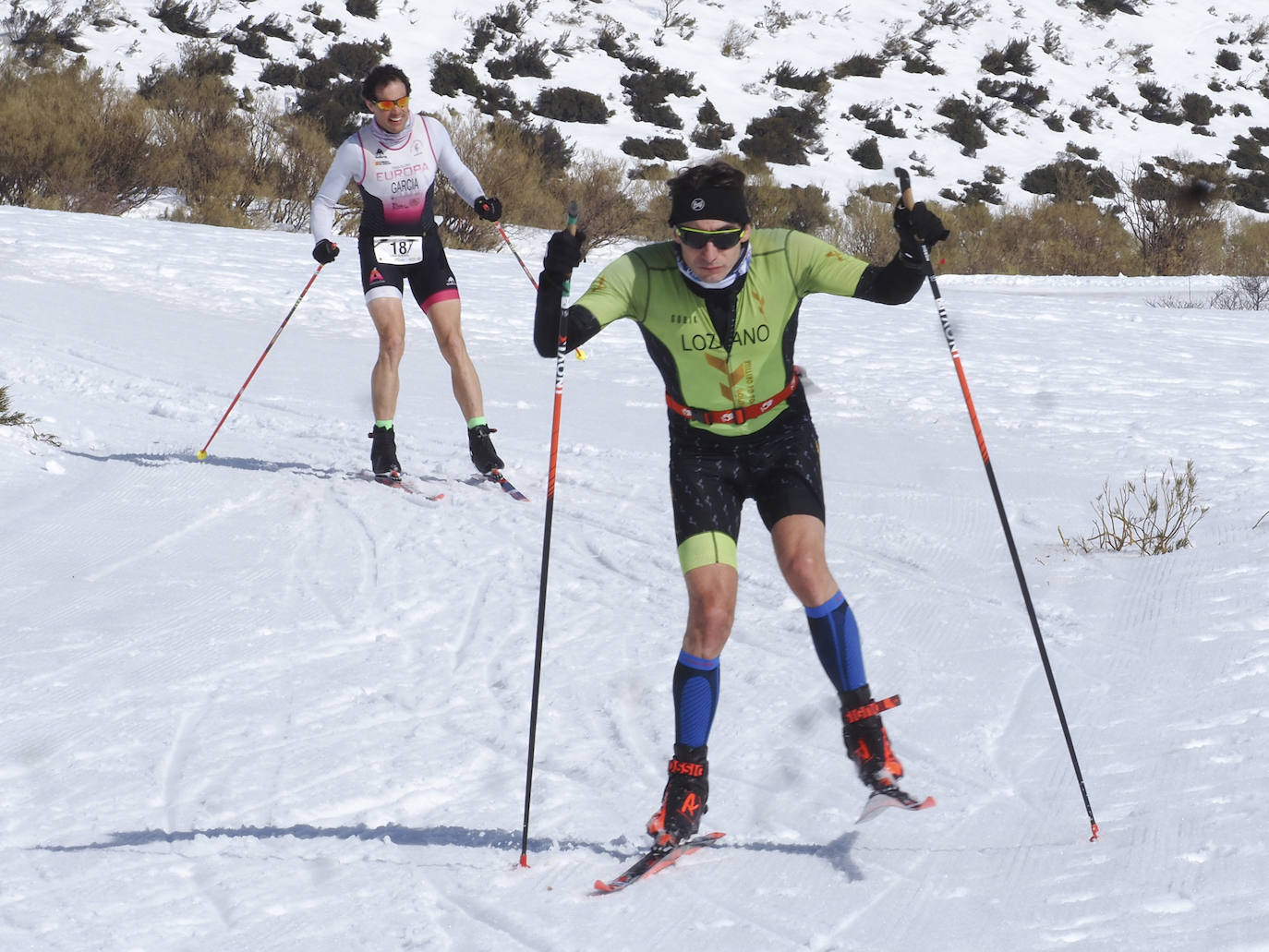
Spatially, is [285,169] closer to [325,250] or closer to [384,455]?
[325,250]

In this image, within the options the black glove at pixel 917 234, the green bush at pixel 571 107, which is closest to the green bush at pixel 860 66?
the green bush at pixel 571 107

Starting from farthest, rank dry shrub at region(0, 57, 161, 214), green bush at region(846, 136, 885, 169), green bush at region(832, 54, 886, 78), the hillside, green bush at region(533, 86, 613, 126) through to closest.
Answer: green bush at region(832, 54, 886, 78) → green bush at region(846, 136, 885, 169) → green bush at region(533, 86, 613, 126) → the hillside → dry shrub at region(0, 57, 161, 214)

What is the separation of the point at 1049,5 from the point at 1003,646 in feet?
134

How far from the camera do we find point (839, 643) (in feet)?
10.3

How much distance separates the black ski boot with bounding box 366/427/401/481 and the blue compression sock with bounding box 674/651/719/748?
3.68 meters

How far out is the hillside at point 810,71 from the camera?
26.5 metres

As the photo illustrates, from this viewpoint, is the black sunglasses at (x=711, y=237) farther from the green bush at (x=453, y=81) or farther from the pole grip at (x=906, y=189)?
the green bush at (x=453, y=81)

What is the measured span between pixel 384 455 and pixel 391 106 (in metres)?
1.71

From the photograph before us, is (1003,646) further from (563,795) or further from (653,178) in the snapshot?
(653,178)

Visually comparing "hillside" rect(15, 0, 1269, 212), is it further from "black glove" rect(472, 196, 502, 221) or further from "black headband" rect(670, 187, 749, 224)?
"black headband" rect(670, 187, 749, 224)

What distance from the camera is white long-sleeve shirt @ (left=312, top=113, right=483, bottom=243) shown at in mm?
6293

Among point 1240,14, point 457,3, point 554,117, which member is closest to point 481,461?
point 554,117

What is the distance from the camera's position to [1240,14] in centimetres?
4122

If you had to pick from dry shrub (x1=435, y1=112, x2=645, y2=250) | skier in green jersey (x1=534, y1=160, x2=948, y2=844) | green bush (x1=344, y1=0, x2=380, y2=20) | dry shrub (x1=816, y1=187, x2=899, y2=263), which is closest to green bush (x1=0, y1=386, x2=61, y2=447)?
skier in green jersey (x1=534, y1=160, x2=948, y2=844)
